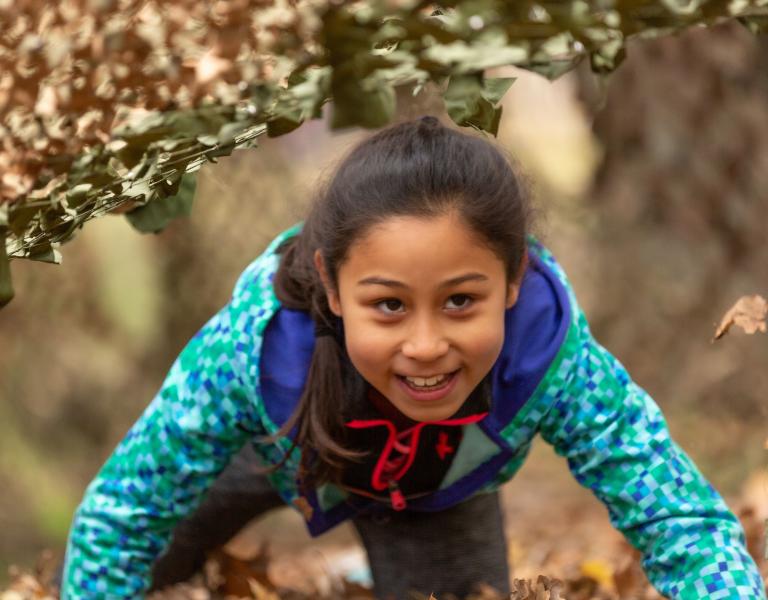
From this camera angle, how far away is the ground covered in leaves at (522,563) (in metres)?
2.81

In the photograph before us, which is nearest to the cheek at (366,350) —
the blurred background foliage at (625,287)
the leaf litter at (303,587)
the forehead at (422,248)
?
the forehead at (422,248)

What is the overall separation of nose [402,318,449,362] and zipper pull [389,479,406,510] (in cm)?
53

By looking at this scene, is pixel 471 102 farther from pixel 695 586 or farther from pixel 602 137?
pixel 602 137

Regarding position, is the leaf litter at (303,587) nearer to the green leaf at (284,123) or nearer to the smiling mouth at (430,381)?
the smiling mouth at (430,381)

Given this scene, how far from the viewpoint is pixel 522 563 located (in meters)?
3.45

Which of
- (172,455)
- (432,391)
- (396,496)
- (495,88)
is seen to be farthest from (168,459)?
(495,88)

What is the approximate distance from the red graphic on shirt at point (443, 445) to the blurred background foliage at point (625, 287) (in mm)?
2483

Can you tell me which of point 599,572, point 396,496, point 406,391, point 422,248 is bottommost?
point 599,572

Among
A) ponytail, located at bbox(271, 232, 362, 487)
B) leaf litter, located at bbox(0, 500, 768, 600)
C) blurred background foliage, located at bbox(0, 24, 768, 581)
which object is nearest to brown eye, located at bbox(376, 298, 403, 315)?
ponytail, located at bbox(271, 232, 362, 487)

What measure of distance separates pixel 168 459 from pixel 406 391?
54 centimetres

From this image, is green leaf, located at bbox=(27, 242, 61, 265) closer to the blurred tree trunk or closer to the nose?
the nose

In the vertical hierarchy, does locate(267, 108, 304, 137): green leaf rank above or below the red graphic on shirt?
above

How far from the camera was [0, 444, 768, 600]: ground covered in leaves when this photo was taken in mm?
2812

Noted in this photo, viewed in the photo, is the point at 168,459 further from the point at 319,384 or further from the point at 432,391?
the point at 432,391
